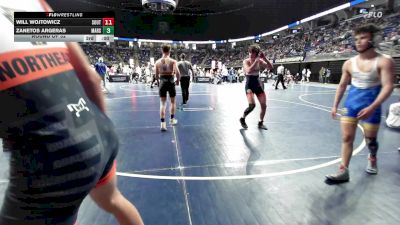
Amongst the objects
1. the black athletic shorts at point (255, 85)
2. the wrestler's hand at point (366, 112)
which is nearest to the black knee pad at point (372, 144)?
the wrestler's hand at point (366, 112)

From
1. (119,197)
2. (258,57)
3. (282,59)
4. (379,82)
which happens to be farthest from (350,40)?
(119,197)

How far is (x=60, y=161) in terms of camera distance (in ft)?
2.83

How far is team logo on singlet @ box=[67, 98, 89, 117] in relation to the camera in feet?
2.96

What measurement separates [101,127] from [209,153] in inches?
130

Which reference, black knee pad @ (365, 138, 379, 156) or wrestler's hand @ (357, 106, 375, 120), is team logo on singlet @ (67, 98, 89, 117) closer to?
wrestler's hand @ (357, 106, 375, 120)

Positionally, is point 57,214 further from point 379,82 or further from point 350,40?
point 350,40
